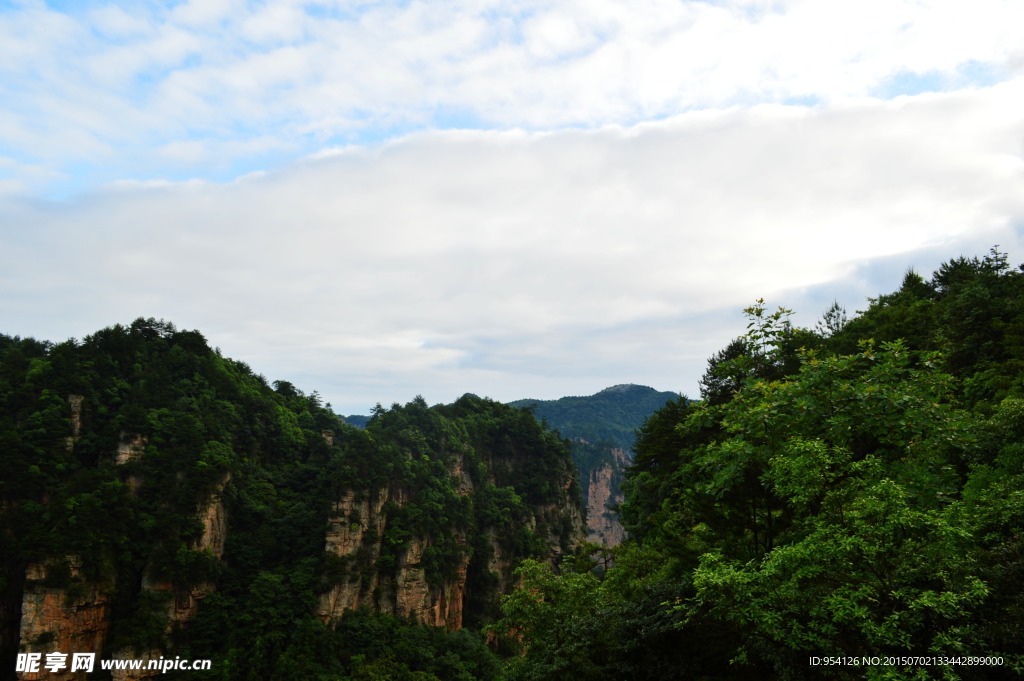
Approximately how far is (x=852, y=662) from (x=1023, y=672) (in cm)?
242

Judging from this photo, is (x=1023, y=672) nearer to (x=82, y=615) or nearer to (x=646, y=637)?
(x=646, y=637)

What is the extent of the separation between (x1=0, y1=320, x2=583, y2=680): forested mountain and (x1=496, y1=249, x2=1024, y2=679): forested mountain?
1420 inches

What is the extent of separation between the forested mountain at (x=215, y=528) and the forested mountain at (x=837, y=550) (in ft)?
118

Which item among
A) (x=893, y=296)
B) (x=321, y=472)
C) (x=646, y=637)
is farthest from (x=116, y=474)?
(x=893, y=296)

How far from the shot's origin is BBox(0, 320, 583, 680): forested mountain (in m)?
47.7

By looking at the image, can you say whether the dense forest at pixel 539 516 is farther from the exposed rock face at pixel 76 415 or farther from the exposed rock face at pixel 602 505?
the exposed rock face at pixel 602 505

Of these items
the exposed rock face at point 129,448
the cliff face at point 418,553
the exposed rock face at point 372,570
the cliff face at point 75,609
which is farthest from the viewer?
the cliff face at point 418,553

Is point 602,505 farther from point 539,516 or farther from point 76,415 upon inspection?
point 76,415

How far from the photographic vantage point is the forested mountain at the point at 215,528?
4766 cm

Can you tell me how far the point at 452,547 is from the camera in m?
69.9

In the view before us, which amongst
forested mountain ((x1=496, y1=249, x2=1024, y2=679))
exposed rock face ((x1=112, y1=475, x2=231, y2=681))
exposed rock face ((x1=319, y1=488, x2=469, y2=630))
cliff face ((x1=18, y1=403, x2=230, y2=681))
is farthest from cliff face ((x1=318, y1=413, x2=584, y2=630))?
forested mountain ((x1=496, y1=249, x2=1024, y2=679))

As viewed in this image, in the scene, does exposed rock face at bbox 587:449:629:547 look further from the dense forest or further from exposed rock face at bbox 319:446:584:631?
exposed rock face at bbox 319:446:584:631

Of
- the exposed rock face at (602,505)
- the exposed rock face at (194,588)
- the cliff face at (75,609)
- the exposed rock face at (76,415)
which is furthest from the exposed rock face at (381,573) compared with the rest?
the exposed rock face at (602,505)

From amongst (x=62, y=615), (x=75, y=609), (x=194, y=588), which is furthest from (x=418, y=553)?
(x=62, y=615)
